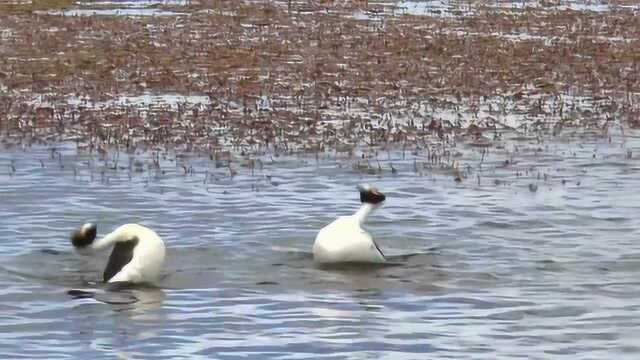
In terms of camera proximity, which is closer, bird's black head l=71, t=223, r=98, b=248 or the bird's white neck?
bird's black head l=71, t=223, r=98, b=248

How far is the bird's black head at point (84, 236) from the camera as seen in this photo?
13.9 m

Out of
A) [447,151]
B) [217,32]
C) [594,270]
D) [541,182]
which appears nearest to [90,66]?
[217,32]

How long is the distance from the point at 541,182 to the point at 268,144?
4154mm

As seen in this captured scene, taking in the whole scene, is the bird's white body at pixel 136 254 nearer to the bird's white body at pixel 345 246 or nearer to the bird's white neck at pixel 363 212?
the bird's white body at pixel 345 246

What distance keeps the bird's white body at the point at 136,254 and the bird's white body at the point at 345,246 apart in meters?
1.55

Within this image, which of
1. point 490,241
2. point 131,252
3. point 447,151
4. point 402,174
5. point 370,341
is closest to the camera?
point 370,341

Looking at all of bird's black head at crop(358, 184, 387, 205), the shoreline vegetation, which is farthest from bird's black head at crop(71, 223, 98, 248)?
the shoreline vegetation

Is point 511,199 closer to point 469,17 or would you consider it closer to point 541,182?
point 541,182

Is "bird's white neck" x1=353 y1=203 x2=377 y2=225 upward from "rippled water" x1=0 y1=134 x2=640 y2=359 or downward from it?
upward

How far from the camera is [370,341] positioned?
11.7 m

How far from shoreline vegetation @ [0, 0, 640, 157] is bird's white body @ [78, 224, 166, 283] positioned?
7086mm

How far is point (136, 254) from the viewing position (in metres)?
13.7

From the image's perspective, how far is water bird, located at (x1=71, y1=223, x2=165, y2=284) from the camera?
13.7 meters

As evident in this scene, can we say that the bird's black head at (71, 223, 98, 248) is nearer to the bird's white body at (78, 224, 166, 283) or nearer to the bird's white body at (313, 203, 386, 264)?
the bird's white body at (78, 224, 166, 283)
